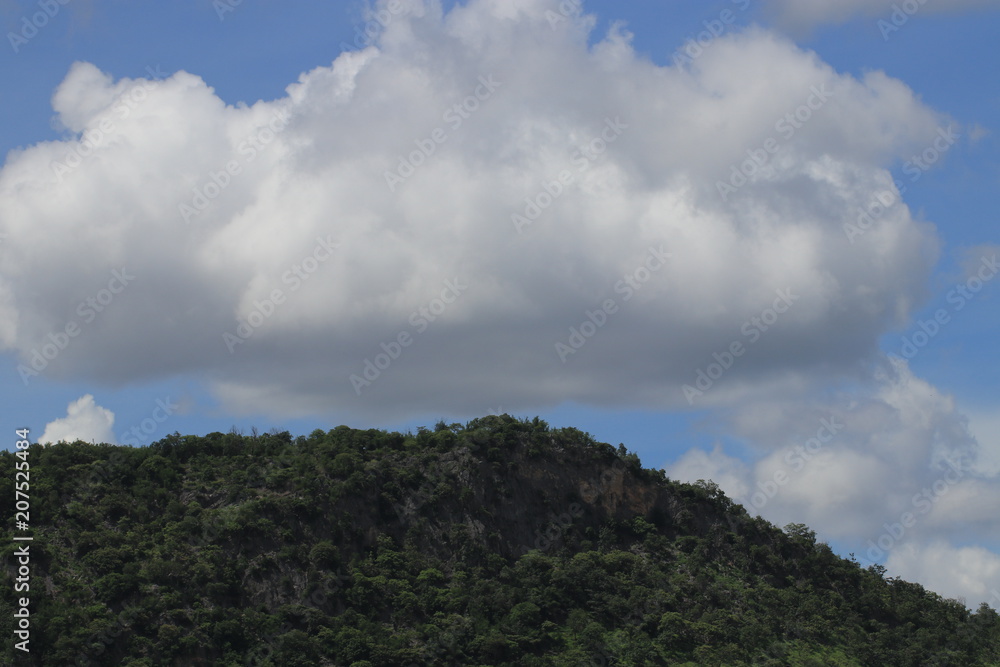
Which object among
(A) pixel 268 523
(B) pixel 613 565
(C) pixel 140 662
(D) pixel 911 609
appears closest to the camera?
(C) pixel 140 662

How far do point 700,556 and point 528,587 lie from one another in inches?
792

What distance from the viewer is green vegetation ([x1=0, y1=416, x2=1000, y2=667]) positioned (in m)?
91.9

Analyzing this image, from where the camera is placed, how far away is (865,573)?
123 m

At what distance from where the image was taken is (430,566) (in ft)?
342

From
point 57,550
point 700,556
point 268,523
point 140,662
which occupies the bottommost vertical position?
point 140,662

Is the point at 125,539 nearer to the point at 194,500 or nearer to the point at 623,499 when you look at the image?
the point at 194,500

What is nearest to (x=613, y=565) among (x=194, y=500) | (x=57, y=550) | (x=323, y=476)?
(x=323, y=476)

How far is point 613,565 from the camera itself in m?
109

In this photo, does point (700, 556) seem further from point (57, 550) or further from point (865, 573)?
point (57, 550)

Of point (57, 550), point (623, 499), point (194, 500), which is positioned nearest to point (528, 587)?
point (623, 499)

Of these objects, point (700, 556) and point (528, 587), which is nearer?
point (528, 587)

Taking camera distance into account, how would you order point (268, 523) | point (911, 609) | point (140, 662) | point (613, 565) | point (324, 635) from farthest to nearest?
1. point (911, 609)
2. point (613, 565)
3. point (268, 523)
4. point (324, 635)
5. point (140, 662)

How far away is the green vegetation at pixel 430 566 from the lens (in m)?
91.9

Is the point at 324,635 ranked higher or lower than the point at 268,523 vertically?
lower
